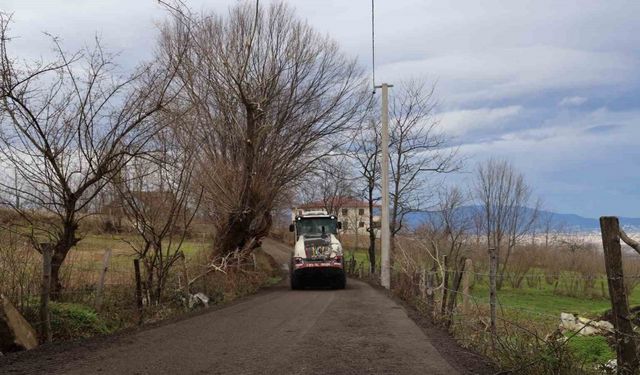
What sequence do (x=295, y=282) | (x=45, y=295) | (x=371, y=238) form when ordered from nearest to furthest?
(x=45, y=295), (x=295, y=282), (x=371, y=238)

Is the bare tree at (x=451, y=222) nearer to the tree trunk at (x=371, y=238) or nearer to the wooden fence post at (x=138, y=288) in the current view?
the tree trunk at (x=371, y=238)

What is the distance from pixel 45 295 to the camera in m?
10.4

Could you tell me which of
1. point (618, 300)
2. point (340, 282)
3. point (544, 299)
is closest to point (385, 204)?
point (340, 282)

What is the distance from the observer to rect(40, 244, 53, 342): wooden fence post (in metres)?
10.3

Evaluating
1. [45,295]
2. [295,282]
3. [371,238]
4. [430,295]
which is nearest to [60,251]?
[45,295]

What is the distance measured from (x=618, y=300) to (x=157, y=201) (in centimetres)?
1236

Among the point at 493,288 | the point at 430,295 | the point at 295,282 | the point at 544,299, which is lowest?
the point at 544,299

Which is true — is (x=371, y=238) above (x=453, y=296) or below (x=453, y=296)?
above

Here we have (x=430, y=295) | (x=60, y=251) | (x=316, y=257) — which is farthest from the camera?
Answer: (x=316, y=257)

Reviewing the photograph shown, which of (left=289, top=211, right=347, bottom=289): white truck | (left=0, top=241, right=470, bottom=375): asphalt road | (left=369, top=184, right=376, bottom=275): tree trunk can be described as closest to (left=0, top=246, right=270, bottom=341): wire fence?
(left=0, top=241, right=470, bottom=375): asphalt road

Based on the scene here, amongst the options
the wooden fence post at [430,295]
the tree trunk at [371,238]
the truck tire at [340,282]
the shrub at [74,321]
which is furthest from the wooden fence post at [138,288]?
the tree trunk at [371,238]

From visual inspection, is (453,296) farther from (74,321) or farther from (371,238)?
(371,238)

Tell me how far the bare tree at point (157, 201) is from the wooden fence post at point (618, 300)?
10739mm

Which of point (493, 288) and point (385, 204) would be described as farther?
point (385, 204)
